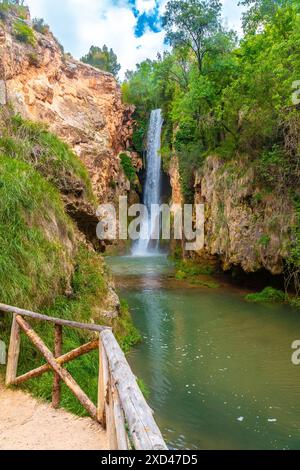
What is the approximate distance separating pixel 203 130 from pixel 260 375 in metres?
13.1

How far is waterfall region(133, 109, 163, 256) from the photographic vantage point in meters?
30.4

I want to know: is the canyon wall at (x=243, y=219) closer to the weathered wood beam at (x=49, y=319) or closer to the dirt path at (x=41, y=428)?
the weathered wood beam at (x=49, y=319)

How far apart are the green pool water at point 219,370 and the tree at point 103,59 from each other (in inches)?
1720

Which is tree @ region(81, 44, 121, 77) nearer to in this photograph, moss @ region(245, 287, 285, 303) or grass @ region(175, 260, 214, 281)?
grass @ region(175, 260, 214, 281)

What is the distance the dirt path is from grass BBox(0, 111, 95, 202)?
5.25m

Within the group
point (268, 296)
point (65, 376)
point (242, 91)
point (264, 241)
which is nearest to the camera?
point (65, 376)

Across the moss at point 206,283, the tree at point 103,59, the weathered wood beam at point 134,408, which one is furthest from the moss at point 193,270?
the tree at point 103,59

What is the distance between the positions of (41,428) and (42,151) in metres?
6.27

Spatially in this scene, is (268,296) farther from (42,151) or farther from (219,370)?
(42,151)

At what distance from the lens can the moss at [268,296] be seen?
43.1 ft

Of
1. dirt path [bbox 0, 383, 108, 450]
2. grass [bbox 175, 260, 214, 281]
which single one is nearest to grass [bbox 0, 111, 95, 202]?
dirt path [bbox 0, 383, 108, 450]

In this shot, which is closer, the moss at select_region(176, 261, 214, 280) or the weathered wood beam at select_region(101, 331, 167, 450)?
the weathered wood beam at select_region(101, 331, 167, 450)

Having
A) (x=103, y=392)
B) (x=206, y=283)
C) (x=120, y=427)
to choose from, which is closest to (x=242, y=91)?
(x=206, y=283)

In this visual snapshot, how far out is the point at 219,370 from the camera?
751 cm
